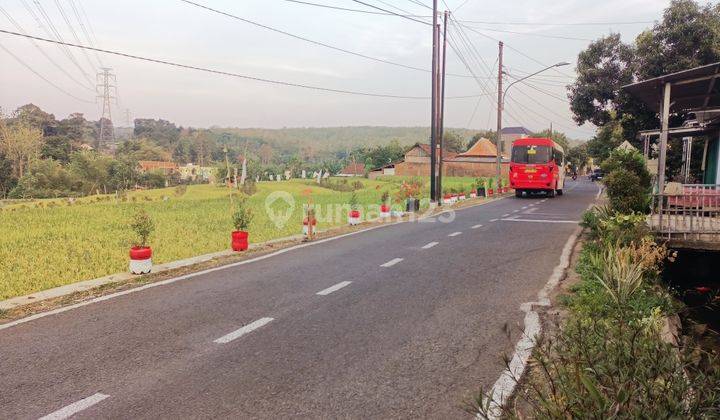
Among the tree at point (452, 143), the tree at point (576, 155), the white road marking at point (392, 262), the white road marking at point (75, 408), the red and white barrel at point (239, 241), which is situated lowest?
the white road marking at point (392, 262)

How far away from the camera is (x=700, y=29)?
1062 inches

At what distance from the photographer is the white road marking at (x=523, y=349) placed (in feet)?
13.4

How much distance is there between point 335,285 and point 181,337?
3070 mm

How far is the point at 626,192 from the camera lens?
13.9m

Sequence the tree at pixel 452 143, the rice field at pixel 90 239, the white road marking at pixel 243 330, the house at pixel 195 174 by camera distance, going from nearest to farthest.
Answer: the white road marking at pixel 243 330 → the rice field at pixel 90 239 → the house at pixel 195 174 → the tree at pixel 452 143

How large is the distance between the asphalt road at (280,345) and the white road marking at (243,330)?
32 mm

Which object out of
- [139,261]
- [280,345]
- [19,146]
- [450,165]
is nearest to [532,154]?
[139,261]

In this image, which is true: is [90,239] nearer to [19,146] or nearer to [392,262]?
[392,262]

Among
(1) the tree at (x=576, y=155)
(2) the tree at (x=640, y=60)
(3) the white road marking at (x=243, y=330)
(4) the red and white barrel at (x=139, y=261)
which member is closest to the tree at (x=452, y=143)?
(1) the tree at (x=576, y=155)

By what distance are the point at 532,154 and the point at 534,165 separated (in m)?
0.70

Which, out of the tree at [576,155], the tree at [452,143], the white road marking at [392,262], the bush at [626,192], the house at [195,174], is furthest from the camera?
the tree at [452,143]

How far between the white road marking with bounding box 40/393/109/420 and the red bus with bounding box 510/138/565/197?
30772 millimetres

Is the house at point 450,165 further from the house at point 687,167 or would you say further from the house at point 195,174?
the house at point 687,167

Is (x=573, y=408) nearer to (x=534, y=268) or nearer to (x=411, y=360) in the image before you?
(x=411, y=360)
